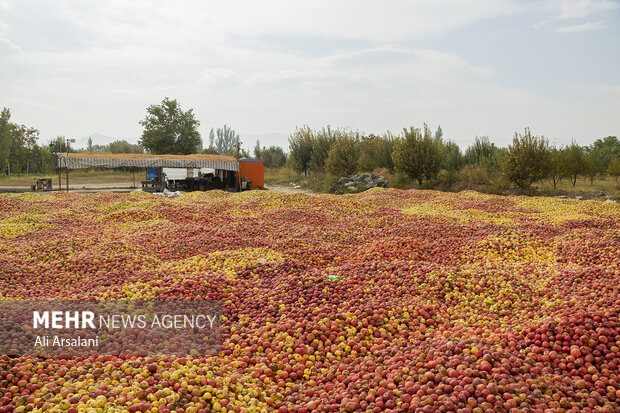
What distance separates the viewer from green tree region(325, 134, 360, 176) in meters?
27.0

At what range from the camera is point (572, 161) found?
74.1 ft

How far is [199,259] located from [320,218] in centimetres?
492

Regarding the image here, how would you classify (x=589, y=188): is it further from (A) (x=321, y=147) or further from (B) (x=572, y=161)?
(A) (x=321, y=147)

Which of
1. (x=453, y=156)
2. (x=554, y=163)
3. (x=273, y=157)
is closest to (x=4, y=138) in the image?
(x=273, y=157)

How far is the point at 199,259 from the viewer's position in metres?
6.37

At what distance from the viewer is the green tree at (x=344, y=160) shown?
2705 cm

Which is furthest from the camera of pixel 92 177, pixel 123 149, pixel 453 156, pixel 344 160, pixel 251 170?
pixel 123 149

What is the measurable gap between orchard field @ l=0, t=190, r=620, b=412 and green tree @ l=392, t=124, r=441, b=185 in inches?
527

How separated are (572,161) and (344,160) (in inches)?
497

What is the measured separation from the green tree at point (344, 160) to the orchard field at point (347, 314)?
17.9 meters

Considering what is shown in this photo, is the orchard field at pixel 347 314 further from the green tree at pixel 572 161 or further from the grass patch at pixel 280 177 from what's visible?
the grass patch at pixel 280 177

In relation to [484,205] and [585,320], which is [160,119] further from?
[585,320]

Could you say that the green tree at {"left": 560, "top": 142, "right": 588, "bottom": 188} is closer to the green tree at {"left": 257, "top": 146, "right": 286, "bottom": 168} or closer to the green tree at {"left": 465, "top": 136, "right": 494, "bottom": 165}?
the green tree at {"left": 465, "top": 136, "right": 494, "bottom": 165}

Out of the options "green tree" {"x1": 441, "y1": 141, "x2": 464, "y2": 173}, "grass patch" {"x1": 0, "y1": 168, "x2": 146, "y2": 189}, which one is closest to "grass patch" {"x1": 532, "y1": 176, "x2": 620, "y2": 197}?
"green tree" {"x1": 441, "y1": 141, "x2": 464, "y2": 173}
